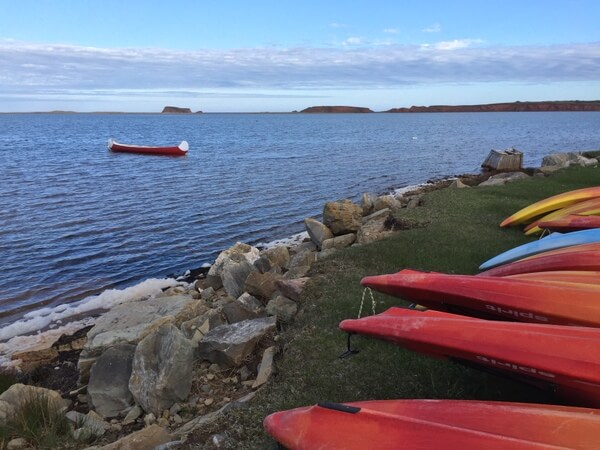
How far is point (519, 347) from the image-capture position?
363 cm

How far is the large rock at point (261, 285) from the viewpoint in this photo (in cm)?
859

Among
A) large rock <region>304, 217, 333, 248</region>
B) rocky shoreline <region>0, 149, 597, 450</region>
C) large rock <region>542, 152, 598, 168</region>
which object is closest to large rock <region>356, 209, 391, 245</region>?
large rock <region>304, 217, 333, 248</region>

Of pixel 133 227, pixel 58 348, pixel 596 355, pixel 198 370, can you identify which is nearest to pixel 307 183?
pixel 133 227

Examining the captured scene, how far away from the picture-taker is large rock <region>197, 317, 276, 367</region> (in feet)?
20.8

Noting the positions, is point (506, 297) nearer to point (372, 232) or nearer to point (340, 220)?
point (372, 232)

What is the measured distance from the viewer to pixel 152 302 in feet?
30.2

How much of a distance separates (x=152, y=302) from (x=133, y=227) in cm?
899

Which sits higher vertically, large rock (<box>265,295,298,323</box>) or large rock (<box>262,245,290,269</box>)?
large rock (<box>265,295,298,323</box>)

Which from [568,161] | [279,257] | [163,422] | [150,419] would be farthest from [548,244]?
[568,161]

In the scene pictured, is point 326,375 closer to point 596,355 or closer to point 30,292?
point 596,355

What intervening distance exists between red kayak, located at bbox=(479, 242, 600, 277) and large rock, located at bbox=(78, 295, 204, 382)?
5196 mm

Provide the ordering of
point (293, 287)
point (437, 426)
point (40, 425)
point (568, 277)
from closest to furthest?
point (437, 426) < point (568, 277) < point (40, 425) < point (293, 287)

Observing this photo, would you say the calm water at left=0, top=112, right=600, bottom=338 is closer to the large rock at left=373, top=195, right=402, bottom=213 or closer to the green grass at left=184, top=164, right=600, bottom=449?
the large rock at left=373, top=195, right=402, bottom=213

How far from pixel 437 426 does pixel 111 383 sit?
4701 mm
